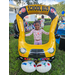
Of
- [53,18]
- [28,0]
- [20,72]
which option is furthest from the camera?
[28,0]

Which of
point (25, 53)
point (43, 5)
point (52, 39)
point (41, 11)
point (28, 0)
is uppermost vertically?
point (28, 0)

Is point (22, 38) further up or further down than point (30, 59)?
further up

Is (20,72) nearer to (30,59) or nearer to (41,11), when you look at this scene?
(30,59)

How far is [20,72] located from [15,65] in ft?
1.23

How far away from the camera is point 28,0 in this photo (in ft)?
8.49

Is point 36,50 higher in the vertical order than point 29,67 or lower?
higher

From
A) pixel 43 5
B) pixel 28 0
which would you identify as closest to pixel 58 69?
pixel 43 5

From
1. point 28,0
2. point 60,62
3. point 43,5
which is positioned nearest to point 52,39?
point 60,62

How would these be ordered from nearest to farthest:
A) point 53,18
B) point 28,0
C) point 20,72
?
1. point 20,72
2. point 53,18
3. point 28,0

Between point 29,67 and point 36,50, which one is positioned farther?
point 36,50

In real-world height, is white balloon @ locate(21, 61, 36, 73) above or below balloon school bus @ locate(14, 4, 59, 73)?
below

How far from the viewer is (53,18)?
2.31 m

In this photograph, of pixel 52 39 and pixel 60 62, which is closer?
pixel 52 39

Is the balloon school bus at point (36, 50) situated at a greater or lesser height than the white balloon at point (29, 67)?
greater
